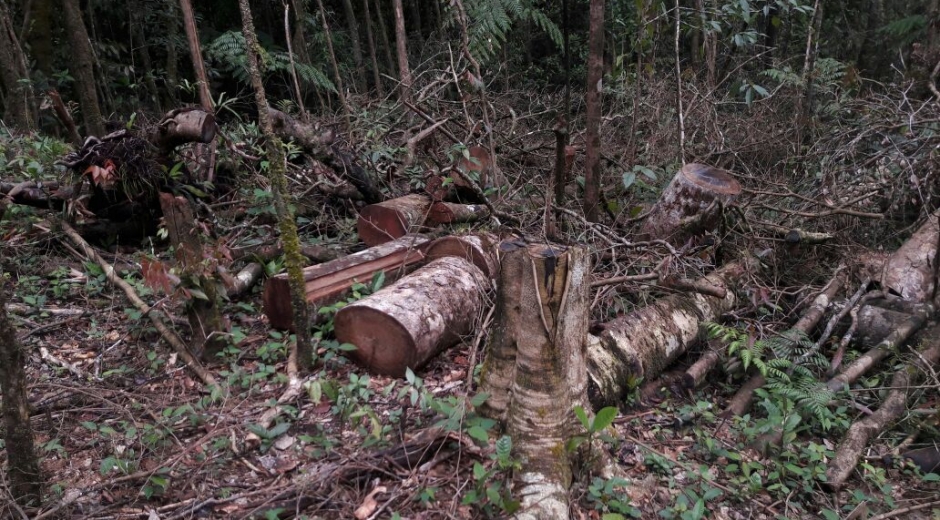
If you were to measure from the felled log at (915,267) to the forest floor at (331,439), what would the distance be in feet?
3.44

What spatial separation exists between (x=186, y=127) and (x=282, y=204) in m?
1.86

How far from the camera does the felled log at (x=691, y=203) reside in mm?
5285

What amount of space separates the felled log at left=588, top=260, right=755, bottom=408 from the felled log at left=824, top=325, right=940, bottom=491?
1189 mm

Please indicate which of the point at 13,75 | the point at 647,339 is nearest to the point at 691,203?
the point at 647,339

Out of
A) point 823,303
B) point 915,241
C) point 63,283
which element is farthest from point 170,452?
point 915,241

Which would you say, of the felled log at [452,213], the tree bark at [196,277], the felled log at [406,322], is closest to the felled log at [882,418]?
the felled log at [406,322]

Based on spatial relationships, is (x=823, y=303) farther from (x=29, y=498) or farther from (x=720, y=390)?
(x=29, y=498)

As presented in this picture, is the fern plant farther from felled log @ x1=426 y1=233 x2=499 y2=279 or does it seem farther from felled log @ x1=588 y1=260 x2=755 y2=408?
Answer: felled log @ x1=426 y1=233 x2=499 y2=279

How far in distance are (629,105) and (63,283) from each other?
748 centimetres

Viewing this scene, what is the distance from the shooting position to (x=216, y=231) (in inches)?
217

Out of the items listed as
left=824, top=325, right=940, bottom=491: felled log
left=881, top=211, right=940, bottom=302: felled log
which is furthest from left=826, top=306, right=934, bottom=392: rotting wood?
left=881, top=211, right=940, bottom=302: felled log

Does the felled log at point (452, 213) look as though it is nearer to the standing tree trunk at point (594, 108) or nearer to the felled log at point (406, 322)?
the standing tree trunk at point (594, 108)

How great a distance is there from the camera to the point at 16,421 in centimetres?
244

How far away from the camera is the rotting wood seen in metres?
4.19
